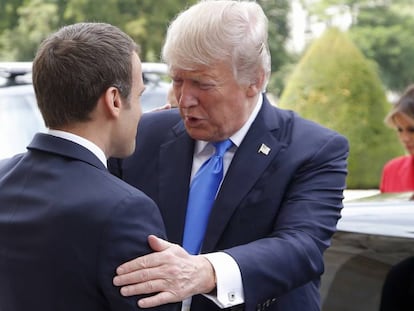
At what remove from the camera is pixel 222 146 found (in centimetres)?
280

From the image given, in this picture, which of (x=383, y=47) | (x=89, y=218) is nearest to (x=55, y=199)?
(x=89, y=218)

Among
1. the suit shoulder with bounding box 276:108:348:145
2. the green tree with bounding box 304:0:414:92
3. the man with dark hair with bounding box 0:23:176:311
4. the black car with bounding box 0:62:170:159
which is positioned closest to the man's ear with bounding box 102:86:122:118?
the man with dark hair with bounding box 0:23:176:311

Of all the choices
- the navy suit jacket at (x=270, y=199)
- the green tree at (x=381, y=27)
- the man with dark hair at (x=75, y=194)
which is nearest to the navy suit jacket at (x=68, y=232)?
the man with dark hair at (x=75, y=194)

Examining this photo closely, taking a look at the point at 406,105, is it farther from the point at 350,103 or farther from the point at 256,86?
the point at 350,103

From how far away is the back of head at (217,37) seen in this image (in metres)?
2.64

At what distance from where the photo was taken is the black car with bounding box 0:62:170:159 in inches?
202

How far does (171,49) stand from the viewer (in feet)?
8.80

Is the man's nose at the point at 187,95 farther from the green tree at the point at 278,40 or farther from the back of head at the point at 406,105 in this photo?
the green tree at the point at 278,40

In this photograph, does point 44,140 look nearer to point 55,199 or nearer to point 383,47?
point 55,199

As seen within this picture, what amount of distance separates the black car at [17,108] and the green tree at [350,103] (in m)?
11.6

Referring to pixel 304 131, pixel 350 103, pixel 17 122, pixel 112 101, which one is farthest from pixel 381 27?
pixel 112 101

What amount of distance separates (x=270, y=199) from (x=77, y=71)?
0.84 metres

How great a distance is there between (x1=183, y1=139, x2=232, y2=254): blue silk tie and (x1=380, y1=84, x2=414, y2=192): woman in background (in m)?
2.90

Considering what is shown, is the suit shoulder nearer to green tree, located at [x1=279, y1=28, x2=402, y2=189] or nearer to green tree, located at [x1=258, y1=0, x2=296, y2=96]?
green tree, located at [x1=279, y1=28, x2=402, y2=189]
